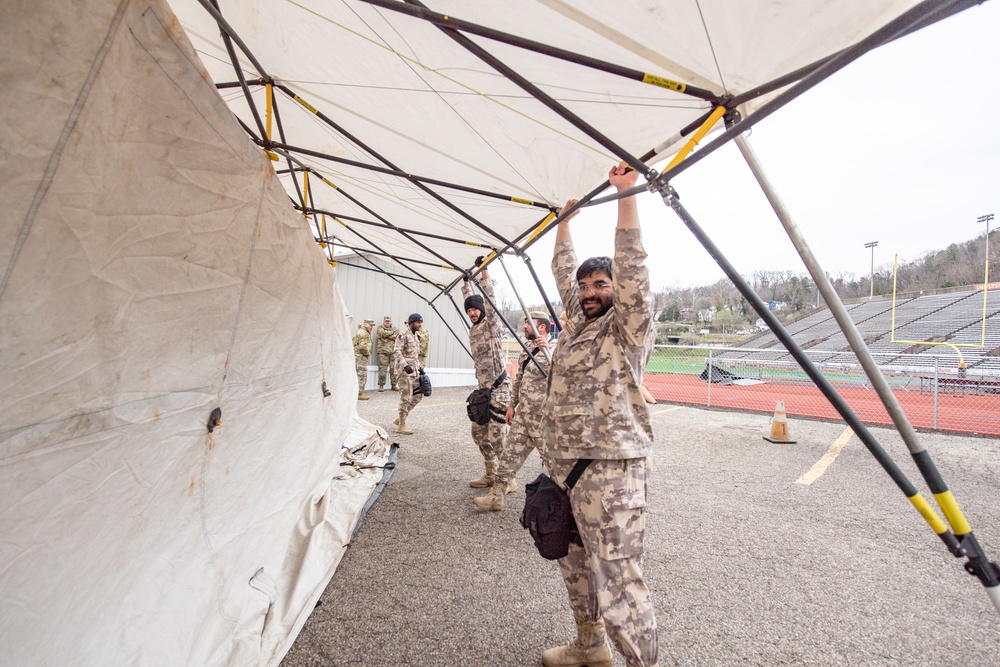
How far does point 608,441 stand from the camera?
186 cm

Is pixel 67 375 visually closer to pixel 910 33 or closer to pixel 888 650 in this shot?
pixel 910 33

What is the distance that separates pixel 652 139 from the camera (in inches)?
85.5

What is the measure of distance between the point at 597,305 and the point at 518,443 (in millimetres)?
2252

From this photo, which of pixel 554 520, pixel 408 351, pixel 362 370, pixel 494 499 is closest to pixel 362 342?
pixel 362 370

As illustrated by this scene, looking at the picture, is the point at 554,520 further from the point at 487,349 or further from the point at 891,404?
the point at 487,349

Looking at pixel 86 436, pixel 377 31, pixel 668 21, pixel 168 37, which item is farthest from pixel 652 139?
pixel 86 436

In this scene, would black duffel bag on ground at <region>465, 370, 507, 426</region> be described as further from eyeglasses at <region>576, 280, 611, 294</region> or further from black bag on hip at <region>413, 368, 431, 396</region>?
eyeglasses at <region>576, 280, 611, 294</region>

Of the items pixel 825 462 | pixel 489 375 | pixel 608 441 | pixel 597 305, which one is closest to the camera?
pixel 608 441

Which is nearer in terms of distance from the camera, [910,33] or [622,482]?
[910,33]

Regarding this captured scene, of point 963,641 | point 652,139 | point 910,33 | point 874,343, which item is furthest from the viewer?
point 874,343

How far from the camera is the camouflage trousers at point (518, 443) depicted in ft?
13.0

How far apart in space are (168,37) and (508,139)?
5.27 feet

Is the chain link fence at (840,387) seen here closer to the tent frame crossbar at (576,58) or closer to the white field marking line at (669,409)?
the white field marking line at (669,409)

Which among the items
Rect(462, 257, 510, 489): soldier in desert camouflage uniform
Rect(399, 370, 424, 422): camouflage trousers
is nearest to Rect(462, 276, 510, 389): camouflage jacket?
Rect(462, 257, 510, 489): soldier in desert camouflage uniform
